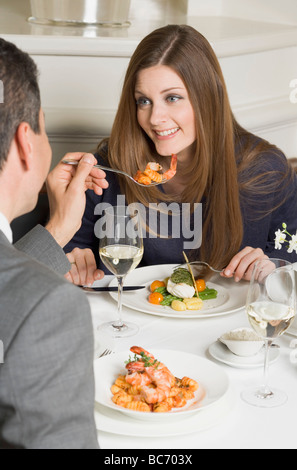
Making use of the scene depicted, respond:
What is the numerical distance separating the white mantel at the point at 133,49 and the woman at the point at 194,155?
0.36 metres

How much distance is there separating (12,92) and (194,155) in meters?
1.33

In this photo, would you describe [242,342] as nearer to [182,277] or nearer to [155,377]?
[155,377]

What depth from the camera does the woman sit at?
6.92 feet

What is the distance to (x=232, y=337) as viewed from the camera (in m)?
1.33

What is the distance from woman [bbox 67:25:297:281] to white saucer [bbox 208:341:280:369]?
2.38 ft

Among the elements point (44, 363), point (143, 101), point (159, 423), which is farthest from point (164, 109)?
point (44, 363)

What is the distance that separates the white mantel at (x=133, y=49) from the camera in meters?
2.61

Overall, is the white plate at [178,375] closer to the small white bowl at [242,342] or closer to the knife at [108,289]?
the small white bowl at [242,342]

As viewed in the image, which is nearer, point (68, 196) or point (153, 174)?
point (68, 196)

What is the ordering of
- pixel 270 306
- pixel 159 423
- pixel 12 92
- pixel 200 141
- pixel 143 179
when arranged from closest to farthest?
pixel 12 92 → pixel 159 423 → pixel 270 306 → pixel 143 179 → pixel 200 141

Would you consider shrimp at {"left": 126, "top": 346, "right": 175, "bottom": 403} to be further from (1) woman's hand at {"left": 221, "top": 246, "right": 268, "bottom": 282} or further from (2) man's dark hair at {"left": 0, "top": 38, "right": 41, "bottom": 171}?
(1) woman's hand at {"left": 221, "top": 246, "right": 268, "bottom": 282}

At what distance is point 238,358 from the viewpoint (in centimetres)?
A: 129
